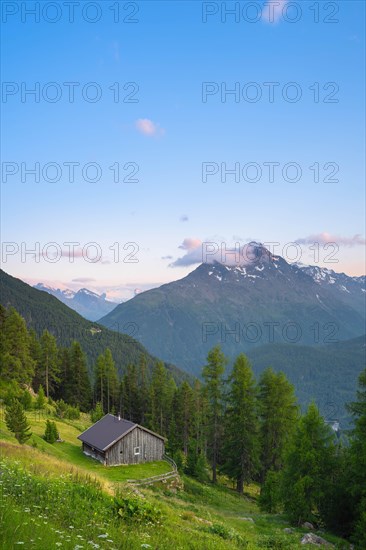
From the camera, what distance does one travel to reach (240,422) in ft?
149

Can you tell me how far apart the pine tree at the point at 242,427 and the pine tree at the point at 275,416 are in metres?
1.94

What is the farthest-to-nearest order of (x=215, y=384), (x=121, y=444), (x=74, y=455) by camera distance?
(x=215, y=384), (x=121, y=444), (x=74, y=455)

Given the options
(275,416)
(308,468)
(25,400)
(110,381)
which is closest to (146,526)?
(308,468)

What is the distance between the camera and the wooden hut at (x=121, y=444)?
150 feet

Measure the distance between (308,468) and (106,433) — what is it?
2788 centimetres

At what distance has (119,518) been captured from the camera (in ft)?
38.5

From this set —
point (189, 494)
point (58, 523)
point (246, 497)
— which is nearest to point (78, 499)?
point (58, 523)

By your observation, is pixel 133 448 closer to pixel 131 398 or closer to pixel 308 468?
pixel 308 468

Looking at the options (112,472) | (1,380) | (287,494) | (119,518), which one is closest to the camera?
(119,518)

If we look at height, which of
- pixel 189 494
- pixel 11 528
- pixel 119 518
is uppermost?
pixel 11 528

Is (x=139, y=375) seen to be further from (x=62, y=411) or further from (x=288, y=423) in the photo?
(x=288, y=423)

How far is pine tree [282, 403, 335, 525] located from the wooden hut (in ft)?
77.4

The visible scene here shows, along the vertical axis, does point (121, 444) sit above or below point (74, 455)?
above

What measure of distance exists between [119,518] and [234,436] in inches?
1462
